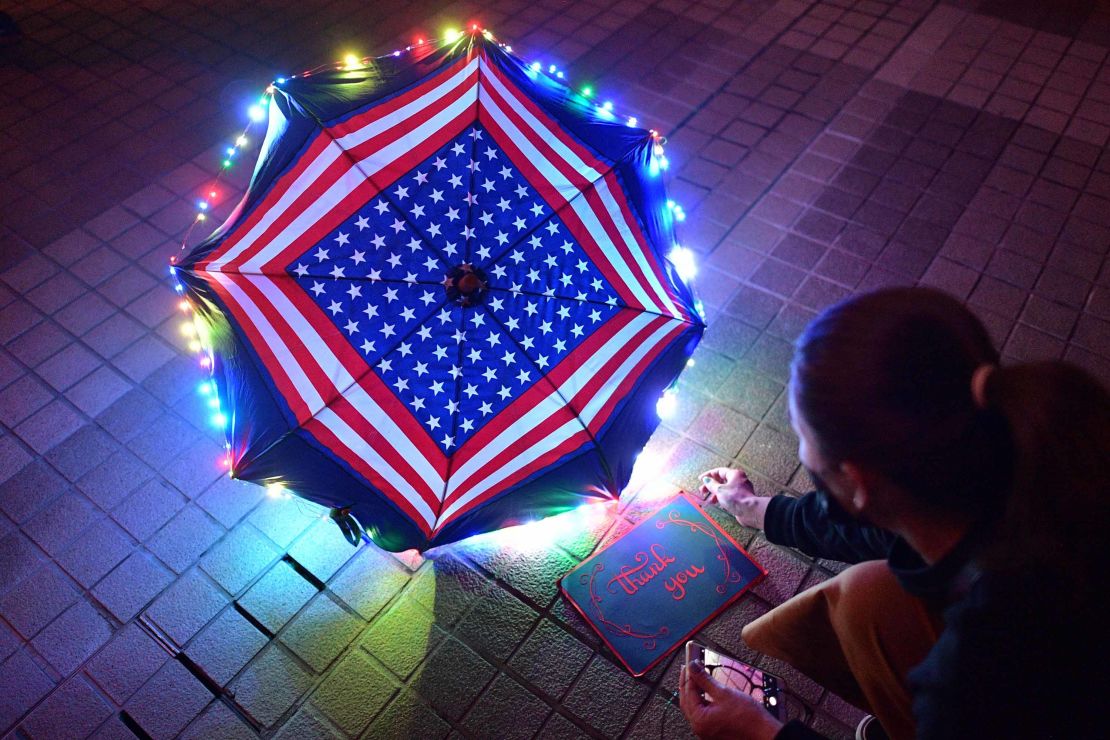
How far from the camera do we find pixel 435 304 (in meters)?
2.42

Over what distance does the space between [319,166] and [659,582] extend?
221cm

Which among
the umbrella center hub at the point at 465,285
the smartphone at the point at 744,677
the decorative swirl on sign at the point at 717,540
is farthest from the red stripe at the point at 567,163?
the smartphone at the point at 744,677

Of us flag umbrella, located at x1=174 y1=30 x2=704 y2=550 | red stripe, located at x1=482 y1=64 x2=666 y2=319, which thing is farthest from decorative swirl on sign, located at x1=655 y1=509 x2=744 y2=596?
red stripe, located at x1=482 y1=64 x2=666 y2=319

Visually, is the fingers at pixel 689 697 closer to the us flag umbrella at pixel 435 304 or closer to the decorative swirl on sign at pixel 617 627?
the decorative swirl on sign at pixel 617 627

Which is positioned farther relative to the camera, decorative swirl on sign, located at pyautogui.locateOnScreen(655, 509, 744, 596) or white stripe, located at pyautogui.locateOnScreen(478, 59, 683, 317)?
decorative swirl on sign, located at pyautogui.locateOnScreen(655, 509, 744, 596)

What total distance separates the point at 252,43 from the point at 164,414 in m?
4.19

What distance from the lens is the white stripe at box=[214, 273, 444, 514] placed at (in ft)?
7.60

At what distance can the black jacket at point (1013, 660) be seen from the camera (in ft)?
4.70

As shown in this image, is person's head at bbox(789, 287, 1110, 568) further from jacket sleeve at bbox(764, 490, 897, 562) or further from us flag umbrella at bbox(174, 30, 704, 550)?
us flag umbrella at bbox(174, 30, 704, 550)

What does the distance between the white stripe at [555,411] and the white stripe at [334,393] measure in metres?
0.10

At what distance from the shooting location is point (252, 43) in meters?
6.41

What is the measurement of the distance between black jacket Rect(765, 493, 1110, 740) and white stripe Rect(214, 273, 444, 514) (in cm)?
152

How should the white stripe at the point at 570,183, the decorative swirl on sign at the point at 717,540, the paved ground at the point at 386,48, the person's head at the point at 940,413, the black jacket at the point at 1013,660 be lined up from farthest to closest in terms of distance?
the decorative swirl on sign at the point at 717,540 < the paved ground at the point at 386,48 < the white stripe at the point at 570,183 < the black jacket at the point at 1013,660 < the person's head at the point at 940,413

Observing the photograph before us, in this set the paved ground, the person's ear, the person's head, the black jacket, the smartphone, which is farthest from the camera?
the paved ground
